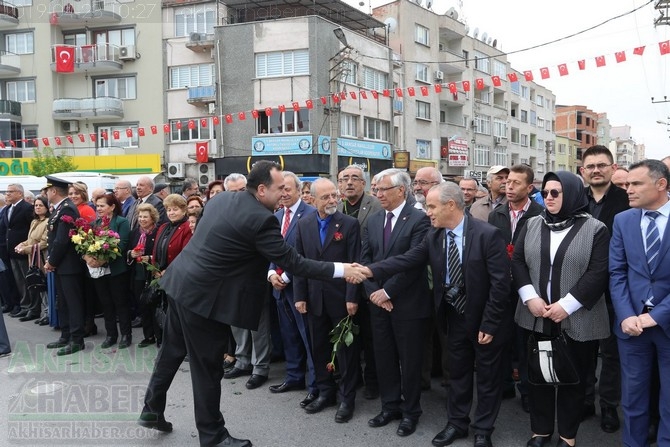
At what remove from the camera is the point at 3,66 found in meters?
31.0

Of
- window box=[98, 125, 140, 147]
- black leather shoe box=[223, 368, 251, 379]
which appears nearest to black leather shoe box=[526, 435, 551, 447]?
black leather shoe box=[223, 368, 251, 379]

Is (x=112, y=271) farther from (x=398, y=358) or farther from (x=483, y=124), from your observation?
(x=483, y=124)

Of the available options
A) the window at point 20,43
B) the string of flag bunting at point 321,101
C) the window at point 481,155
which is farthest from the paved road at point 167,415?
the window at point 481,155

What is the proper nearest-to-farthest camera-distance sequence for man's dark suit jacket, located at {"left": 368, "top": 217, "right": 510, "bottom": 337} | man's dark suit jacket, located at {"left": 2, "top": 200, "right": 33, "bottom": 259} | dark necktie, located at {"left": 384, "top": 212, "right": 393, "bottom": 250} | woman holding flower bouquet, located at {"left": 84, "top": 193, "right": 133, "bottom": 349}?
man's dark suit jacket, located at {"left": 368, "top": 217, "right": 510, "bottom": 337} < dark necktie, located at {"left": 384, "top": 212, "right": 393, "bottom": 250} < woman holding flower bouquet, located at {"left": 84, "top": 193, "right": 133, "bottom": 349} < man's dark suit jacket, located at {"left": 2, "top": 200, "right": 33, "bottom": 259}

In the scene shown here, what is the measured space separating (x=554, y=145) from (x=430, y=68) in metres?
31.3

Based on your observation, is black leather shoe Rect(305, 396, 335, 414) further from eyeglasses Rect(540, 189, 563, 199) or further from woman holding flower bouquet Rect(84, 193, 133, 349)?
woman holding flower bouquet Rect(84, 193, 133, 349)

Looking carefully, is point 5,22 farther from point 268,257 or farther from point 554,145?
point 554,145

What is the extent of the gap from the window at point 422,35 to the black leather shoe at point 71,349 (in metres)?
34.6

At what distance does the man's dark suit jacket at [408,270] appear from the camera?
4410 millimetres

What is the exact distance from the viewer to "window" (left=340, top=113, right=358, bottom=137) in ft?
96.0

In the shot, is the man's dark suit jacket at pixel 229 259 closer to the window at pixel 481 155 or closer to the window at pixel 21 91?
the window at pixel 21 91

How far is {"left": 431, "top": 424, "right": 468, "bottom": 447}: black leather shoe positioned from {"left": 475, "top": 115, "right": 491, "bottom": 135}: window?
139ft

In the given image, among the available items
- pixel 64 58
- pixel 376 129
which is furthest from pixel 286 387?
pixel 64 58

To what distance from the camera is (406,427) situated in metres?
4.37
